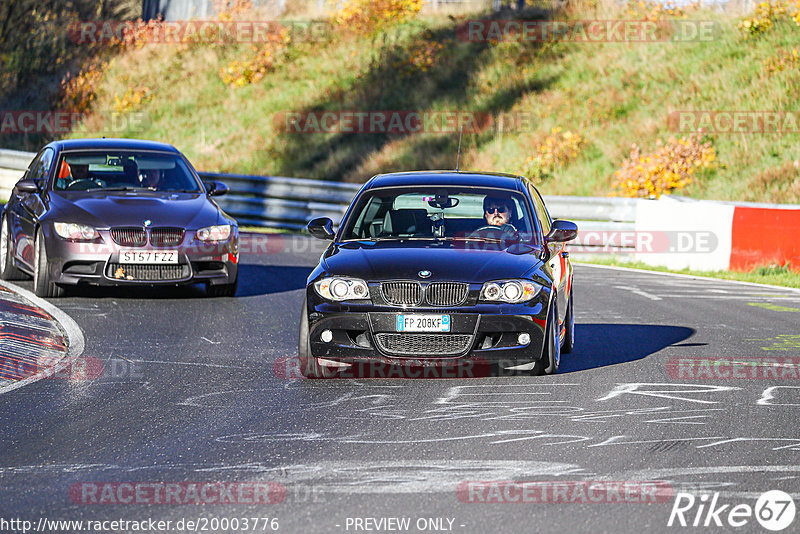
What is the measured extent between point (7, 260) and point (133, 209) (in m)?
2.33

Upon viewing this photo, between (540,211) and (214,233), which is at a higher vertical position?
(540,211)

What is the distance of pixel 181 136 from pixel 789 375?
29617 millimetres

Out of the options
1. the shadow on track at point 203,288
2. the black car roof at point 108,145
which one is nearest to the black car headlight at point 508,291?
the shadow on track at point 203,288

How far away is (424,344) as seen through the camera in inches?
346

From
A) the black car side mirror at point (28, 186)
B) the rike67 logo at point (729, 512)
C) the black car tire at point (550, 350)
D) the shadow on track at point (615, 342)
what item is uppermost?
the black car side mirror at point (28, 186)

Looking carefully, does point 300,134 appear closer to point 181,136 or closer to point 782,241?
point 181,136

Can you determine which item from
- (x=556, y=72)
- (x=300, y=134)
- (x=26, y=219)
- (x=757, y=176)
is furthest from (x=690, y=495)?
(x=300, y=134)

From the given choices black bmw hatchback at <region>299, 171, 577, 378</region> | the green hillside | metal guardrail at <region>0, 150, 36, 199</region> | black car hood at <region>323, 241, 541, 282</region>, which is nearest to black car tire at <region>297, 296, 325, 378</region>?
black bmw hatchback at <region>299, 171, 577, 378</region>

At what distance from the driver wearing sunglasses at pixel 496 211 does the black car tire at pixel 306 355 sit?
187cm

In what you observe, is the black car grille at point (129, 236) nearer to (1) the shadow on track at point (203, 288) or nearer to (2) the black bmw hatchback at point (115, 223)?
(2) the black bmw hatchback at point (115, 223)

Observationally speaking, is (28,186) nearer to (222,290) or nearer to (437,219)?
(222,290)

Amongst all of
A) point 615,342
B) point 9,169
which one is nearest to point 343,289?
point 615,342

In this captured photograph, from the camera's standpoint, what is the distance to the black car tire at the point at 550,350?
359 inches

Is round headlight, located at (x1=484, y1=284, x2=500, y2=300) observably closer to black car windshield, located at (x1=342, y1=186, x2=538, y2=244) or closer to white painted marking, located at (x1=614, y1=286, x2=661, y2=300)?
black car windshield, located at (x1=342, y1=186, x2=538, y2=244)
